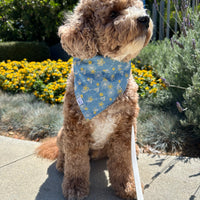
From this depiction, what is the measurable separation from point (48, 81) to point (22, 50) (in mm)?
3341

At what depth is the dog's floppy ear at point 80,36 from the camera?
1.75 metres

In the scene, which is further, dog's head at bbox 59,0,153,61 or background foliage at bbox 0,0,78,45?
background foliage at bbox 0,0,78,45

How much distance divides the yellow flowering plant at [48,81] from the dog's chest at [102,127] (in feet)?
7.37

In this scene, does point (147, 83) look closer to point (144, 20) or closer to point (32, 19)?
point (144, 20)

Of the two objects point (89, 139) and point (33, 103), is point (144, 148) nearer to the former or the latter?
point (89, 139)

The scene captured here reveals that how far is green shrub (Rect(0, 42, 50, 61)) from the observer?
7727 mm

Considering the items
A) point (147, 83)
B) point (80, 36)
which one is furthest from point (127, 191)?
point (147, 83)

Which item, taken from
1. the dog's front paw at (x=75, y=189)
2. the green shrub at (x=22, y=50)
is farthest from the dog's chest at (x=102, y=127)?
the green shrub at (x=22, y=50)

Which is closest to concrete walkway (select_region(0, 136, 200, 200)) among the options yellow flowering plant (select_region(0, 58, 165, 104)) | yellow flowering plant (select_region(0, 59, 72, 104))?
yellow flowering plant (select_region(0, 58, 165, 104))

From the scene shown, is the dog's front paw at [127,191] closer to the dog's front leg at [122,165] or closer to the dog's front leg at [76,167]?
the dog's front leg at [122,165]

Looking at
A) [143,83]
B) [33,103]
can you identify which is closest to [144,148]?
[143,83]

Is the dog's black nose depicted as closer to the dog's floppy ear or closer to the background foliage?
the dog's floppy ear

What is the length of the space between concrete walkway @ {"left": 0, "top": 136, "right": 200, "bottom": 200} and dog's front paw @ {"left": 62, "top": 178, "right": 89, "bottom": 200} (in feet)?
0.28

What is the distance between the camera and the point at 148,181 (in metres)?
2.36
